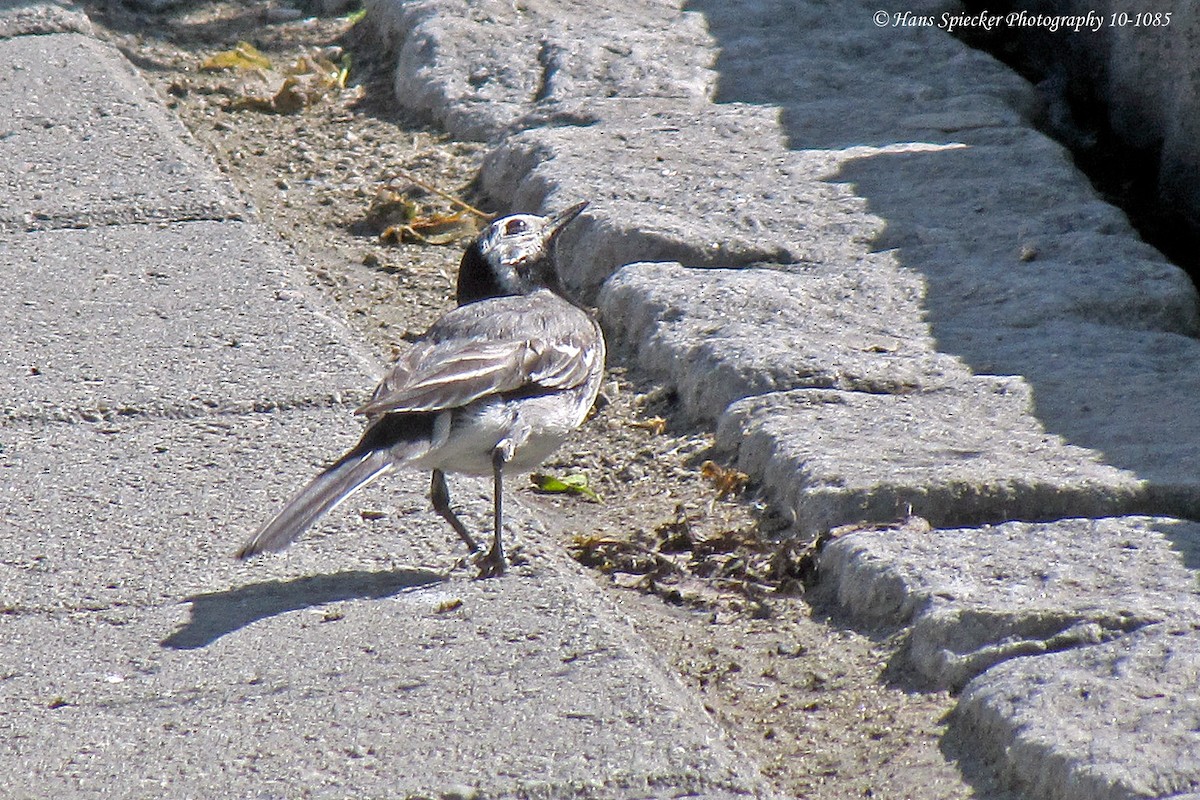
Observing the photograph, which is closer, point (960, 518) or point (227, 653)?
point (227, 653)

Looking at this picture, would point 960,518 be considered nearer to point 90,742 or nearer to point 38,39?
point 90,742

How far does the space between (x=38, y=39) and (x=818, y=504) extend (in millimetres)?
4534

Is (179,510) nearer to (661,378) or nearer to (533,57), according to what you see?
(661,378)

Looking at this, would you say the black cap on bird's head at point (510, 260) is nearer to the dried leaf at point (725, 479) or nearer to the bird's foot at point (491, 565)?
the dried leaf at point (725, 479)

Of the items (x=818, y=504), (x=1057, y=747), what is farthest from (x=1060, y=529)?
(x=1057, y=747)

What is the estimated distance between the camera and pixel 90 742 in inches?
120

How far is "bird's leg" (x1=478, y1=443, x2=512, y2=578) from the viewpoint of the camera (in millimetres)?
3684

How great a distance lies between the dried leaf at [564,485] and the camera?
434cm

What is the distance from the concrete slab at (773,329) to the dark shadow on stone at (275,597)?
3.65 ft

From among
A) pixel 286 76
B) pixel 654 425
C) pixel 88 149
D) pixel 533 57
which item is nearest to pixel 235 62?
pixel 286 76

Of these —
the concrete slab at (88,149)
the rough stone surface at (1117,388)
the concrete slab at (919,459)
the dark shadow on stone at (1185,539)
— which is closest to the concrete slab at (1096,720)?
the dark shadow on stone at (1185,539)

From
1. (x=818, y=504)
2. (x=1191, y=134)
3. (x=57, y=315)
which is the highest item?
(x=1191, y=134)

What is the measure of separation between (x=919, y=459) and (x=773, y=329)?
81 cm

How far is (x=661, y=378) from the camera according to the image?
15.6ft
